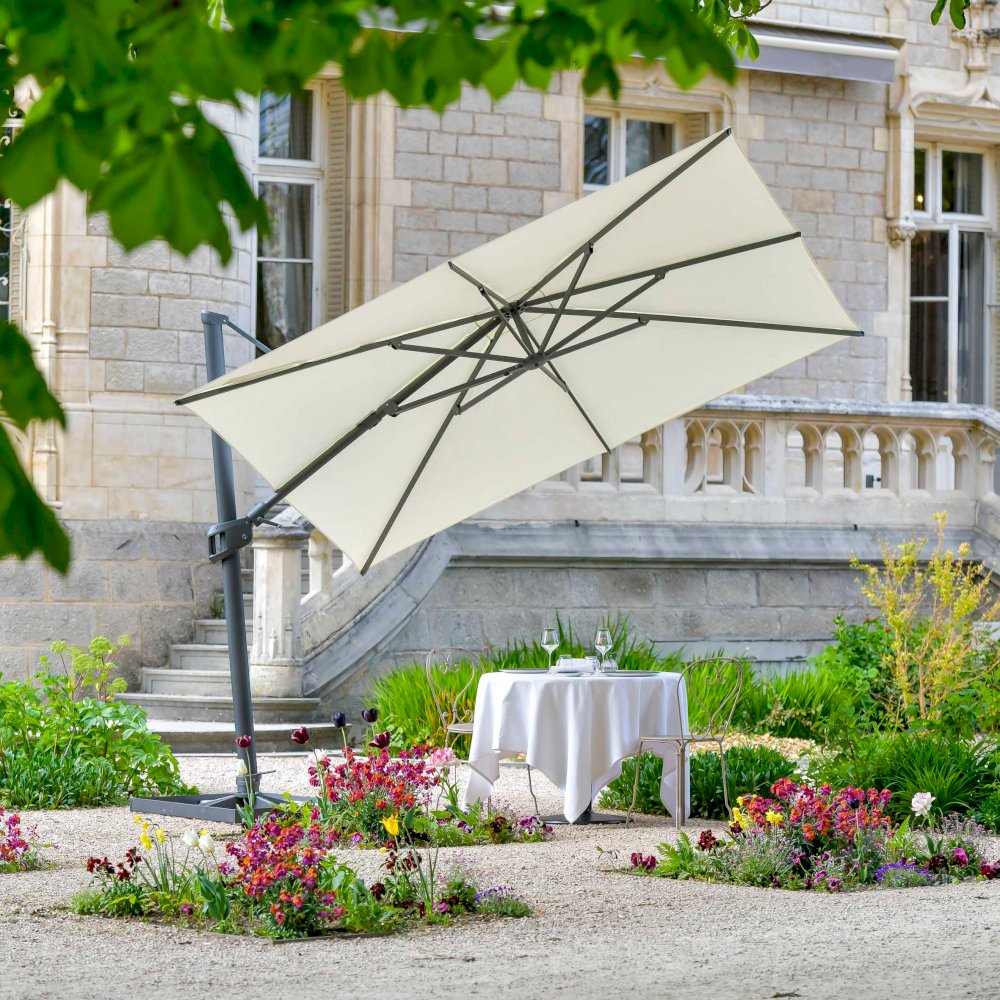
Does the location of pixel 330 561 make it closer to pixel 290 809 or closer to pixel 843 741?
pixel 843 741

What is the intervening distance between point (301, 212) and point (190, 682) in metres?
4.58

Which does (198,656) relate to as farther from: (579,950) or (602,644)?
(579,950)

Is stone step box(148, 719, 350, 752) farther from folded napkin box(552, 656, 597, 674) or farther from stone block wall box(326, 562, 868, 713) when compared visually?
folded napkin box(552, 656, 597, 674)

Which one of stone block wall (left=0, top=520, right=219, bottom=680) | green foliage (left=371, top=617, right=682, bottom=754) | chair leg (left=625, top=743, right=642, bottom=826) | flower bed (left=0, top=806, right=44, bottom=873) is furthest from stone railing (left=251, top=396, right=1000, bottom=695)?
flower bed (left=0, top=806, right=44, bottom=873)

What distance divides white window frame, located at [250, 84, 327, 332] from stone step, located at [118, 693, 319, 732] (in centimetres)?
406

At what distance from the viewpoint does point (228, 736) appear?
33.5ft

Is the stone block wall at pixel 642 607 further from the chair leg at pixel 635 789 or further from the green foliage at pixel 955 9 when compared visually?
the green foliage at pixel 955 9

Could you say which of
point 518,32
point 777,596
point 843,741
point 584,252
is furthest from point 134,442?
point 518,32

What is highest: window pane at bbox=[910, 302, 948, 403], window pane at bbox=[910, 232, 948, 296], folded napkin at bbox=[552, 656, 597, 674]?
window pane at bbox=[910, 232, 948, 296]

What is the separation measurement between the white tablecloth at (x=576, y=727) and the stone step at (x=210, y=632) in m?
3.98

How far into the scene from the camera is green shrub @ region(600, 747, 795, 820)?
8195mm

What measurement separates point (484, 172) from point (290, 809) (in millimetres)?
8214

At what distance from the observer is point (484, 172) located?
44.9 ft

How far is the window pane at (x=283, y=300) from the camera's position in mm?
13898
